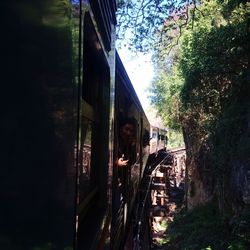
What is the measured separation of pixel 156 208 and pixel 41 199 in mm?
20028

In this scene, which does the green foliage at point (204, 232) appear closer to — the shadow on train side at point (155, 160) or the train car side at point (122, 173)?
the shadow on train side at point (155, 160)

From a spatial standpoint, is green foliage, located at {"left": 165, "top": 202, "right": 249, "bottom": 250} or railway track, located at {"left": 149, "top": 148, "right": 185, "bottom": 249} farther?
railway track, located at {"left": 149, "top": 148, "right": 185, "bottom": 249}

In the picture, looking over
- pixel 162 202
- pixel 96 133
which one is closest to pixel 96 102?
pixel 96 133

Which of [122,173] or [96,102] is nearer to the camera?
[96,102]

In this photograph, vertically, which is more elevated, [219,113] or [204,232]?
[219,113]

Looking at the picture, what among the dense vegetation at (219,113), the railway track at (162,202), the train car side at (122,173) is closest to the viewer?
the train car side at (122,173)

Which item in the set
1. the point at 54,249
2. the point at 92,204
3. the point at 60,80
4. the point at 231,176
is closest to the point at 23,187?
the point at 54,249

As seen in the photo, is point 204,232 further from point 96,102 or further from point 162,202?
point 96,102

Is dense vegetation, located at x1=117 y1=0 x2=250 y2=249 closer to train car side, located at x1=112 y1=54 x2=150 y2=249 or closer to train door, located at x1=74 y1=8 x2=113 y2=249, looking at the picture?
train car side, located at x1=112 y1=54 x2=150 y2=249

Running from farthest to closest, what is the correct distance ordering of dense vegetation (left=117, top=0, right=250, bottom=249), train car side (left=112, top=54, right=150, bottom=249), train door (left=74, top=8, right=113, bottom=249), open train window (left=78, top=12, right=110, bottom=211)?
dense vegetation (left=117, top=0, right=250, bottom=249) → train car side (left=112, top=54, right=150, bottom=249) → open train window (left=78, top=12, right=110, bottom=211) → train door (left=74, top=8, right=113, bottom=249)

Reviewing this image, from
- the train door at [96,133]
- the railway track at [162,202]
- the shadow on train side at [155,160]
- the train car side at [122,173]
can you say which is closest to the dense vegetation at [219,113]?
the railway track at [162,202]

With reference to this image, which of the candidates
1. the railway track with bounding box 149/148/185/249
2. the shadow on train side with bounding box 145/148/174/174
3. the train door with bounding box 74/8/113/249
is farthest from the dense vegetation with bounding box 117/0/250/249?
the train door with bounding box 74/8/113/249

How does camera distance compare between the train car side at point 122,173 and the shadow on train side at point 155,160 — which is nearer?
the train car side at point 122,173

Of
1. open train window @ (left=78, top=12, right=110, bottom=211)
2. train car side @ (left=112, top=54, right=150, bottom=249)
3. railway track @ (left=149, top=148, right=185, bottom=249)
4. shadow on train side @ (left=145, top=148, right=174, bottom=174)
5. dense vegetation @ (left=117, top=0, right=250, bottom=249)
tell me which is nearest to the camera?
open train window @ (left=78, top=12, right=110, bottom=211)
